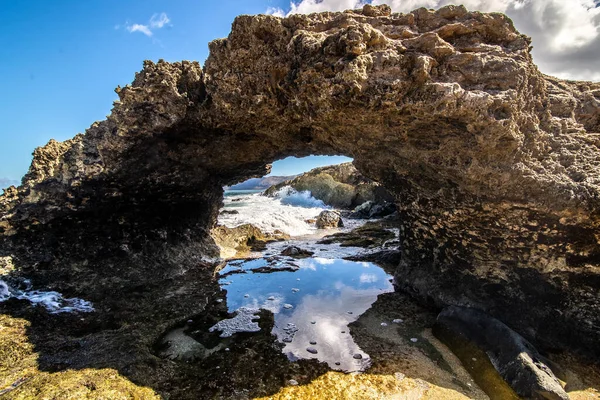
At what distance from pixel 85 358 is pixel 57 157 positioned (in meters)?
4.53

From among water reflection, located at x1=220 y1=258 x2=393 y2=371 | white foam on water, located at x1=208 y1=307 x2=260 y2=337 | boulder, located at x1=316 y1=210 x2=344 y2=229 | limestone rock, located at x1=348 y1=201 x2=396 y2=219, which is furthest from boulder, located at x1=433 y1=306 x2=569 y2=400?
limestone rock, located at x1=348 y1=201 x2=396 y2=219

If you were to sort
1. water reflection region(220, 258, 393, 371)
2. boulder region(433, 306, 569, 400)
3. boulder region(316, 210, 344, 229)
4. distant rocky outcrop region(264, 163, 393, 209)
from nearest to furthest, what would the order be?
boulder region(433, 306, 569, 400) < water reflection region(220, 258, 393, 371) < boulder region(316, 210, 344, 229) < distant rocky outcrop region(264, 163, 393, 209)

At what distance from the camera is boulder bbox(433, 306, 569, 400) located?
4.04 m

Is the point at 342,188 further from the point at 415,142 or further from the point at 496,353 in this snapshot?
the point at 496,353

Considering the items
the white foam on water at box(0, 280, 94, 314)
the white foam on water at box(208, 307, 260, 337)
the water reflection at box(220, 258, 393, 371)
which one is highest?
the white foam on water at box(0, 280, 94, 314)

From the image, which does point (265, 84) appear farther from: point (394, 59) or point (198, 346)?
point (198, 346)

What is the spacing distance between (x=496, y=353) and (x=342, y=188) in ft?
90.3

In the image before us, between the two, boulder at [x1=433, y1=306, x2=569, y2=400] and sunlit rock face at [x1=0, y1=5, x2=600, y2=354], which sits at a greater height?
sunlit rock face at [x1=0, y1=5, x2=600, y2=354]

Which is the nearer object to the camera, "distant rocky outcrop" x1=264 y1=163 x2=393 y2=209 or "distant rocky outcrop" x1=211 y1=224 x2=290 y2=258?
"distant rocky outcrop" x1=211 y1=224 x2=290 y2=258

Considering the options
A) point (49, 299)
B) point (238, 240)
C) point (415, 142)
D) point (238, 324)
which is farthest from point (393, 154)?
point (49, 299)

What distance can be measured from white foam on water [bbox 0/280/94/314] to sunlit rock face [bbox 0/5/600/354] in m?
0.66

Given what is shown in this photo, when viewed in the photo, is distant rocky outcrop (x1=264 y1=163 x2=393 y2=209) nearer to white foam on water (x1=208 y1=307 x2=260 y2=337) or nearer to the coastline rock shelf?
the coastline rock shelf

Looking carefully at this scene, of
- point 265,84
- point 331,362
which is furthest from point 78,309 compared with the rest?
point 265,84

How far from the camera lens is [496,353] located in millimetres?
4703
